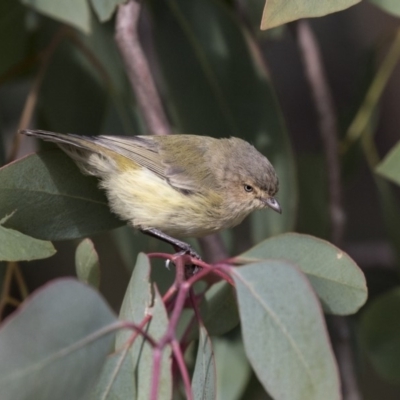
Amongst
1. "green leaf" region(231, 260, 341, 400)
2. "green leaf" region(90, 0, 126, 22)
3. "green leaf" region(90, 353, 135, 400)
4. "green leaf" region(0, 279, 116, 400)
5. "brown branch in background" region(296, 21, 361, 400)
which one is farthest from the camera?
"brown branch in background" region(296, 21, 361, 400)

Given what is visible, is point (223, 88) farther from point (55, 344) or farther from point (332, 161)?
point (55, 344)

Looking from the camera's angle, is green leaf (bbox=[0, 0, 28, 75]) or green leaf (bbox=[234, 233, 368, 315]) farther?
green leaf (bbox=[0, 0, 28, 75])

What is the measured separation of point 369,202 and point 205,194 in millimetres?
2539

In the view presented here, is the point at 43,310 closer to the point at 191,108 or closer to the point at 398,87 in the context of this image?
the point at 191,108

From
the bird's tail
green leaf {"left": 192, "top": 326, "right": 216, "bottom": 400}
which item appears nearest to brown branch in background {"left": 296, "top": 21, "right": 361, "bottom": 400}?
the bird's tail

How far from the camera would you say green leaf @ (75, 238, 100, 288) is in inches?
67.9

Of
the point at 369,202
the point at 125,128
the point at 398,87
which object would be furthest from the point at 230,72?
the point at 369,202

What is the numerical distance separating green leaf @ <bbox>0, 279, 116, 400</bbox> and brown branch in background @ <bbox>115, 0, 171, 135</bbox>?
1.04m

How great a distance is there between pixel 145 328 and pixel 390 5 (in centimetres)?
103

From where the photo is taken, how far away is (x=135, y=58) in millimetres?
2268

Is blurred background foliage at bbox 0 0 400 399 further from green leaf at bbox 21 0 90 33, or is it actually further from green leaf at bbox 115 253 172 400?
green leaf at bbox 115 253 172 400

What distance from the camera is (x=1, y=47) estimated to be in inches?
99.3

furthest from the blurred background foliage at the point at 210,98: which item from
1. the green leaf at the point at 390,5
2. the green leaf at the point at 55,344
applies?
the green leaf at the point at 55,344

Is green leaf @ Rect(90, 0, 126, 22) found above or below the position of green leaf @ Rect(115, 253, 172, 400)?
above
